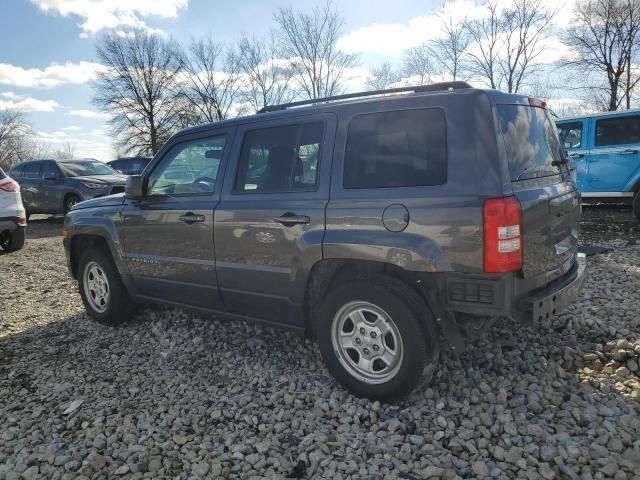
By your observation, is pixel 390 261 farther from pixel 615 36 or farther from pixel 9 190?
pixel 615 36

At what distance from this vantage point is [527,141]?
2.96m

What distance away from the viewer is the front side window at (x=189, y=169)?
3818 mm

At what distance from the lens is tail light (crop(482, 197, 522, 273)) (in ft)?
8.28

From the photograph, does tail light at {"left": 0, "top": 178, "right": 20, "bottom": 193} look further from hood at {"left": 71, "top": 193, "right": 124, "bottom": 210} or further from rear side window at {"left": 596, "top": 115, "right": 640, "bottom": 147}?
rear side window at {"left": 596, "top": 115, "right": 640, "bottom": 147}

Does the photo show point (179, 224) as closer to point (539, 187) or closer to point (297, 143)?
point (297, 143)

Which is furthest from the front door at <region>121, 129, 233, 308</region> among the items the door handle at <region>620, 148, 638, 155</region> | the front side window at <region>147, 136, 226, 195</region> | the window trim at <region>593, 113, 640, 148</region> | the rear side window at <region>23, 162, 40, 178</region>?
the rear side window at <region>23, 162, 40, 178</region>

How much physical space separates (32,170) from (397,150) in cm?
1302

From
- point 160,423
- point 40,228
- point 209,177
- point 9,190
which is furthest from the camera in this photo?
point 40,228

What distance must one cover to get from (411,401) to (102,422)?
192 cm

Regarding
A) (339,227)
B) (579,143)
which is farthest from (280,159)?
(579,143)

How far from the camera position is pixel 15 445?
2.84m

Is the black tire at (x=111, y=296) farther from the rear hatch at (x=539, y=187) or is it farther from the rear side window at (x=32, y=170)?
the rear side window at (x=32, y=170)

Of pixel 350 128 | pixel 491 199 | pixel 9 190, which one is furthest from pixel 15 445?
pixel 9 190

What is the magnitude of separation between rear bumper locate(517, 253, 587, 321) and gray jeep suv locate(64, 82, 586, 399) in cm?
1
